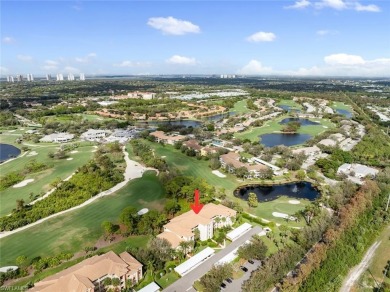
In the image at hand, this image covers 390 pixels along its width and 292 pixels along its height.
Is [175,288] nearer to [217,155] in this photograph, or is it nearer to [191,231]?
[191,231]

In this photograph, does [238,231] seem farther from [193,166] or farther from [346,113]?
[346,113]

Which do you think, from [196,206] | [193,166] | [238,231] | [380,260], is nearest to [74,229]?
[196,206]

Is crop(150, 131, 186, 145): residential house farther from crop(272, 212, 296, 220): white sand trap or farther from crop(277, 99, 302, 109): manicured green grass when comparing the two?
crop(277, 99, 302, 109): manicured green grass

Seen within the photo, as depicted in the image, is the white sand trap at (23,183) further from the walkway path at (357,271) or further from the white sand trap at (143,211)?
the walkway path at (357,271)

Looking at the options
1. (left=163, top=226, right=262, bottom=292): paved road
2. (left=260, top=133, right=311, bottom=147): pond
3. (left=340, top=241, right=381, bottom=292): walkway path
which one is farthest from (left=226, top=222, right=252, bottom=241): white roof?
(left=260, top=133, right=311, bottom=147): pond

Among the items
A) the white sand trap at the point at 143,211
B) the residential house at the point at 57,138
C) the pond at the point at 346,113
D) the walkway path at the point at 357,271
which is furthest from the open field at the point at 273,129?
the walkway path at the point at 357,271

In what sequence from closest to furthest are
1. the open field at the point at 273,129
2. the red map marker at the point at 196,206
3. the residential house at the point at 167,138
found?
the red map marker at the point at 196,206 → the residential house at the point at 167,138 → the open field at the point at 273,129

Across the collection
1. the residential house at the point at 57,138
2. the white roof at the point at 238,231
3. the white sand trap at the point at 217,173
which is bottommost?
the white roof at the point at 238,231

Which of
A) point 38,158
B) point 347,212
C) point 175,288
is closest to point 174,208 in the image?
point 175,288
